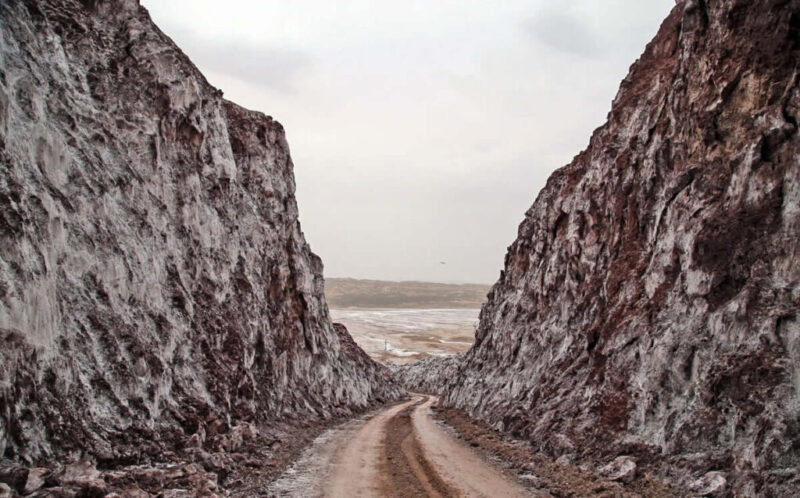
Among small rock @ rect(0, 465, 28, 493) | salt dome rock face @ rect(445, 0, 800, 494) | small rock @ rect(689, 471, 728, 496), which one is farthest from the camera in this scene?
salt dome rock face @ rect(445, 0, 800, 494)

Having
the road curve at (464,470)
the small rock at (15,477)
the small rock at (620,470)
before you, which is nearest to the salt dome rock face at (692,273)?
the small rock at (620,470)

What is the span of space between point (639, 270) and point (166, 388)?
18522mm

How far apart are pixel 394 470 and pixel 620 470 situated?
23.8 ft

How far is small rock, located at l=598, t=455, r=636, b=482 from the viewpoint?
49.7 feet

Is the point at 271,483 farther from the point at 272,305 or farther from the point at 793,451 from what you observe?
the point at 272,305

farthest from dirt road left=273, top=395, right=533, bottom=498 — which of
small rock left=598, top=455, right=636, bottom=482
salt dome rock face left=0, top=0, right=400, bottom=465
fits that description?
salt dome rock face left=0, top=0, right=400, bottom=465

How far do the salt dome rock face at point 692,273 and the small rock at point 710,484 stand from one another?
57 millimetres

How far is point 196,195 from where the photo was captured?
24.4m

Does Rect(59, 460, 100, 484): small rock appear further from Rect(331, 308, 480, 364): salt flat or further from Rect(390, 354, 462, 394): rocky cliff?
Rect(331, 308, 480, 364): salt flat

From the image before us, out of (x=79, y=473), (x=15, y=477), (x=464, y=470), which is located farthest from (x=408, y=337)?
(x=15, y=477)

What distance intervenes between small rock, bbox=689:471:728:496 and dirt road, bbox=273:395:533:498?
14.3ft

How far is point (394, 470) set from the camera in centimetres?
1752

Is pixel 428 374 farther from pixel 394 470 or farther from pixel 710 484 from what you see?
pixel 710 484

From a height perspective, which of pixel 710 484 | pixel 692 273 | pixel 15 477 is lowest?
Result: pixel 710 484
